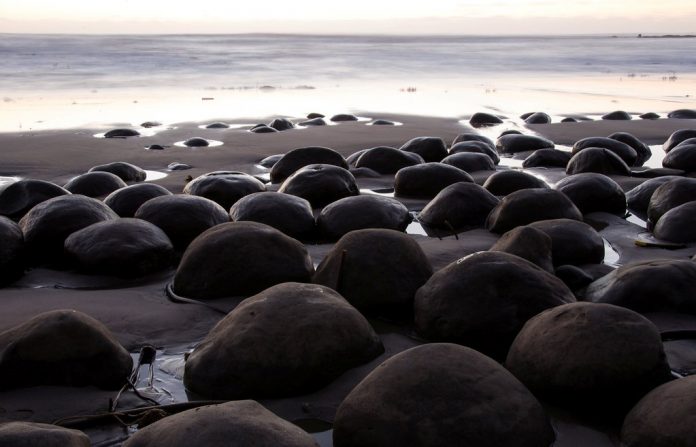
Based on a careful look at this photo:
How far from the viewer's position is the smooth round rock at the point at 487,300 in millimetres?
2910

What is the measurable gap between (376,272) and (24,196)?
305 cm

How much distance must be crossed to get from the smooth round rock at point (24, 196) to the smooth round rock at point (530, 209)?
2.93 m

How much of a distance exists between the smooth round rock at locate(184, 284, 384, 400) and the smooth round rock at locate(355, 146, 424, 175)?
4301mm

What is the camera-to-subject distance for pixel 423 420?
7.06 ft

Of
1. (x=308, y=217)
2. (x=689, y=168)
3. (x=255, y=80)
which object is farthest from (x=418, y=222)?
(x=255, y=80)

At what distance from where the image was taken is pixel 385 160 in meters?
7.05

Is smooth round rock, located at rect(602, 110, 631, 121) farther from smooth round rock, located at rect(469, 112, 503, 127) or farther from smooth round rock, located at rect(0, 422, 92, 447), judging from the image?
smooth round rock, located at rect(0, 422, 92, 447)

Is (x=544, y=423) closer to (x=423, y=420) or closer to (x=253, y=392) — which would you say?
(x=423, y=420)

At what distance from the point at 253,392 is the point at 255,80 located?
788 inches

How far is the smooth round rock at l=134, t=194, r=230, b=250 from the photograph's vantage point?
447 centimetres

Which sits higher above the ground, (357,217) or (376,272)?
(376,272)

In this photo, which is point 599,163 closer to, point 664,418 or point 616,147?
point 616,147

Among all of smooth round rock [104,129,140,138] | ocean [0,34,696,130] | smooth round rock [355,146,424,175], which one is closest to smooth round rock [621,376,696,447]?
smooth round rock [355,146,424,175]

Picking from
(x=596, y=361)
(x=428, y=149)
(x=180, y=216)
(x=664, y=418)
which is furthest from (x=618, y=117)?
(x=664, y=418)
